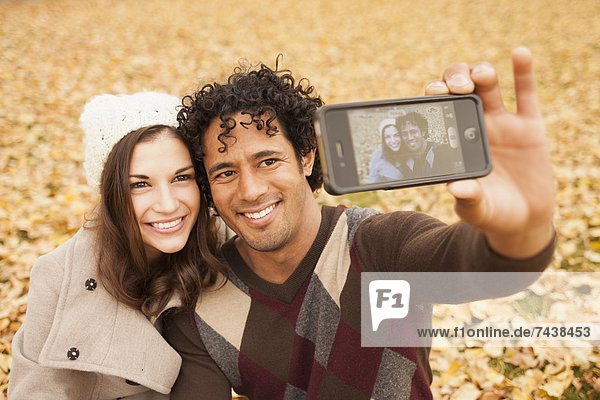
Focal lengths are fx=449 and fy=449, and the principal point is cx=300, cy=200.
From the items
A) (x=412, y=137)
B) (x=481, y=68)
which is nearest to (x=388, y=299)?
(x=412, y=137)

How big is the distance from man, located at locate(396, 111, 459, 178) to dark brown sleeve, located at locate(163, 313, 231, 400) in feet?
5.04

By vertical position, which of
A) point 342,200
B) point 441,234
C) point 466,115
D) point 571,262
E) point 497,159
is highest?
point 466,115

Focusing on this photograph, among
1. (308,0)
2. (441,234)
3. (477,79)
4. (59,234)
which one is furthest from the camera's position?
(308,0)

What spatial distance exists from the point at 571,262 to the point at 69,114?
279 inches

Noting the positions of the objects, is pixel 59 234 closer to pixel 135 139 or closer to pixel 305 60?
pixel 135 139

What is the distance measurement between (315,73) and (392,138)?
331 inches

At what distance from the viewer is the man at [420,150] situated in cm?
151

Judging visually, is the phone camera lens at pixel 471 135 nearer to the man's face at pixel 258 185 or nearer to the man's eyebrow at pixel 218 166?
the man's face at pixel 258 185

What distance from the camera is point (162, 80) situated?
28.9 ft

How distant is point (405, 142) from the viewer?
5.04 feet

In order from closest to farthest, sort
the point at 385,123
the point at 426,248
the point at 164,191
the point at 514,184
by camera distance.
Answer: the point at 514,184
the point at 385,123
the point at 426,248
the point at 164,191

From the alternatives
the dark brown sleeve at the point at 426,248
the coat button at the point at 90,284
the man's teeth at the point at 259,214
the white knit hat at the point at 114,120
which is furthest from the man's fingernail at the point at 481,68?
the coat button at the point at 90,284

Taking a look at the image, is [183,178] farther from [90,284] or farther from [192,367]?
[192,367]

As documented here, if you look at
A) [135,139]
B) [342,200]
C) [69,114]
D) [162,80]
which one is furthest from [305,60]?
[135,139]
